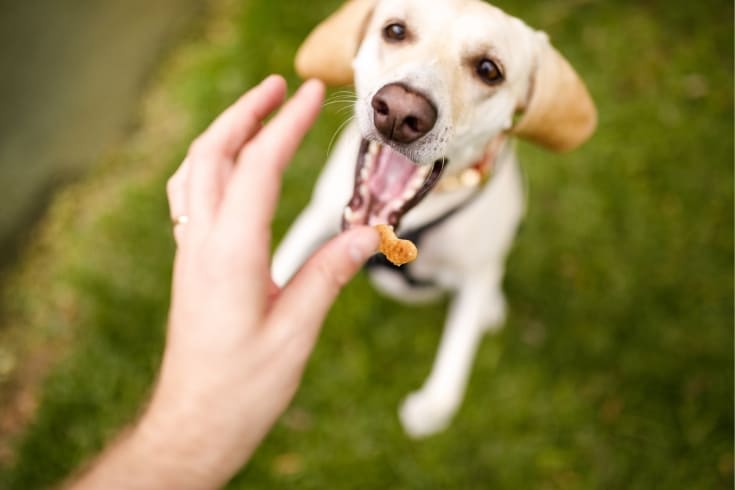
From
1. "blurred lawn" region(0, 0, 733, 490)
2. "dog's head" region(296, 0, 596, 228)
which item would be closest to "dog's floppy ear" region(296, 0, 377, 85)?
"dog's head" region(296, 0, 596, 228)

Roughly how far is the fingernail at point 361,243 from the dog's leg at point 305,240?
0.97 metres

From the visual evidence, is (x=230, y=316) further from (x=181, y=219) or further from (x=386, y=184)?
(x=386, y=184)

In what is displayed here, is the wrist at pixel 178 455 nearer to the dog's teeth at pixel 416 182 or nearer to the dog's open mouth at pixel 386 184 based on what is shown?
the dog's open mouth at pixel 386 184

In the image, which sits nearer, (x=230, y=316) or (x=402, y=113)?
(x=230, y=316)

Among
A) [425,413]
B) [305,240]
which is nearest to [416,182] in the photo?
[305,240]

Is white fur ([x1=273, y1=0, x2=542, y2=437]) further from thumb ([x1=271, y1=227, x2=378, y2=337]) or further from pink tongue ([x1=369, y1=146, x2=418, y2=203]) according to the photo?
thumb ([x1=271, y1=227, x2=378, y2=337])

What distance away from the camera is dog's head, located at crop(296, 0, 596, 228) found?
157cm

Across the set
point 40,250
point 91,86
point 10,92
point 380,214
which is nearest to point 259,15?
point 91,86

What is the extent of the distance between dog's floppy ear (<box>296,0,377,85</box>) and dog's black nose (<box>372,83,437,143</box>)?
0.45 meters

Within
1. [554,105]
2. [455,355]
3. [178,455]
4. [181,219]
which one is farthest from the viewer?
[455,355]

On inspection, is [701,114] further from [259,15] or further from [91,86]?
[91,86]

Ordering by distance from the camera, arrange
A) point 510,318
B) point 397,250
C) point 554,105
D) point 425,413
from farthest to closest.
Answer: point 510,318 < point 425,413 < point 554,105 < point 397,250

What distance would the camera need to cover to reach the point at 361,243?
4.39 feet

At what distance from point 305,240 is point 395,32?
35.8 inches
